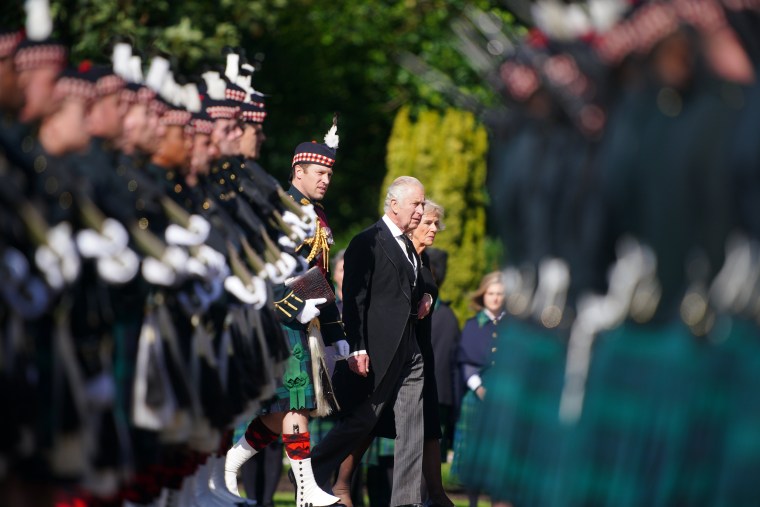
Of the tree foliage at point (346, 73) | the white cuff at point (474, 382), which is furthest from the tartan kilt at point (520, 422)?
the tree foliage at point (346, 73)

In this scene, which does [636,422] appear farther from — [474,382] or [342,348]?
[474,382]

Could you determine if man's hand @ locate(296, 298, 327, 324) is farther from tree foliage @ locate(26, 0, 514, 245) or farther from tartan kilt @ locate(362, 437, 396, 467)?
tree foliage @ locate(26, 0, 514, 245)

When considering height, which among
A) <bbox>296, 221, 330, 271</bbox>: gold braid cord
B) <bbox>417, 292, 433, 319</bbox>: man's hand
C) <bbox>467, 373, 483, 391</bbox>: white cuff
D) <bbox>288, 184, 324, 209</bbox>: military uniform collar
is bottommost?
<bbox>467, 373, 483, 391</bbox>: white cuff

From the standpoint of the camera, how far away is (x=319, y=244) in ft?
27.6

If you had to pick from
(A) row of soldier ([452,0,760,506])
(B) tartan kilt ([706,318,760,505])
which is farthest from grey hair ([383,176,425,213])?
(B) tartan kilt ([706,318,760,505])

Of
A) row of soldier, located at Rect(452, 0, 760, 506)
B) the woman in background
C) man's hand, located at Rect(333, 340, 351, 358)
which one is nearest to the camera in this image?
row of soldier, located at Rect(452, 0, 760, 506)

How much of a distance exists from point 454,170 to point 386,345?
35.1 ft

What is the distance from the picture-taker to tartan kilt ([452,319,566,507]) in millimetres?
5379

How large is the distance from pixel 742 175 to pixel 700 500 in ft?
3.56

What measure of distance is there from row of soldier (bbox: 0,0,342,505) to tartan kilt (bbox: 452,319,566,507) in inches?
43.9

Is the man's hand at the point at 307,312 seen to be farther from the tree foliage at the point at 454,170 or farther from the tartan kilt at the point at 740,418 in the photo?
the tree foliage at the point at 454,170

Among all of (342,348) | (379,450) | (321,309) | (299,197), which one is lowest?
(379,450)

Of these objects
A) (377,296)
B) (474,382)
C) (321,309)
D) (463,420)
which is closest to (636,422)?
(321,309)

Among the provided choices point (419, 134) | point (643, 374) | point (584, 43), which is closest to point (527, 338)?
point (643, 374)
